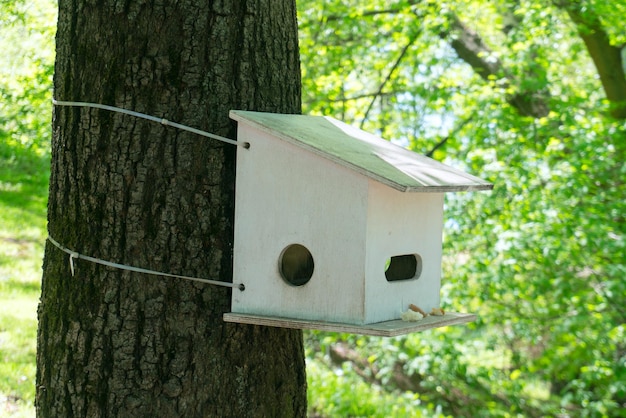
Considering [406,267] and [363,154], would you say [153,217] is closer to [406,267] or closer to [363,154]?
[363,154]

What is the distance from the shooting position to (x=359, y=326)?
5.98 feet

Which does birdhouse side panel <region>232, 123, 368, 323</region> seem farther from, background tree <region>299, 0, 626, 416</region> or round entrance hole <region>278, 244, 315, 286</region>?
background tree <region>299, 0, 626, 416</region>

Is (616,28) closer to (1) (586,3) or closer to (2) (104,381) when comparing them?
(1) (586,3)

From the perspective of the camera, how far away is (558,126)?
6.39 m

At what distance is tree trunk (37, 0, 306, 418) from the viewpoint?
2047 millimetres

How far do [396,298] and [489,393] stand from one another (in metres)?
6.35

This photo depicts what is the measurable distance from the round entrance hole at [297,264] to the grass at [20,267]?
1802 millimetres

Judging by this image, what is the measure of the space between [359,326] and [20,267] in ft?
14.7

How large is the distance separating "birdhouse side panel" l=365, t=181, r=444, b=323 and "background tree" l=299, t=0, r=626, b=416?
357 centimetres

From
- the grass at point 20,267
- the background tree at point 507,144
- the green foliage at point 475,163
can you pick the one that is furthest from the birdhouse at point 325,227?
the background tree at point 507,144

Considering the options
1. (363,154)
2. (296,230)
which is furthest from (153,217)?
(363,154)

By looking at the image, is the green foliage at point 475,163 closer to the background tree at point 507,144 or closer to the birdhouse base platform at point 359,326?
the background tree at point 507,144

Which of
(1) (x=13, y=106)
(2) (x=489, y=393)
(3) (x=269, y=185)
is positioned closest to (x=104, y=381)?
(3) (x=269, y=185)

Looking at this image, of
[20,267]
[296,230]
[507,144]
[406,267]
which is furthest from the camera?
[507,144]
